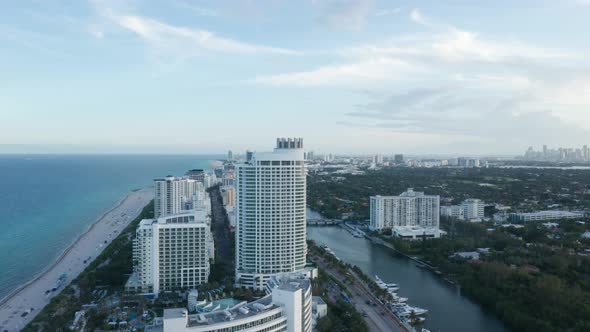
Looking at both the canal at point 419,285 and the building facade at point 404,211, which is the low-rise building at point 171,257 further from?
the building facade at point 404,211

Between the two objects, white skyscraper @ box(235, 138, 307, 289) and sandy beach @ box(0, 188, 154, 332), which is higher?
white skyscraper @ box(235, 138, 307, 289)

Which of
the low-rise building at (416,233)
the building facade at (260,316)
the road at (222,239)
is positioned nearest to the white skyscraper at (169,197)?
the road at (222,239)

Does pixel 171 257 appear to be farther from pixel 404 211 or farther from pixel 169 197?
pixel 404 211

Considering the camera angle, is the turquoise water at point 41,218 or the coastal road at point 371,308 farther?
the turquoise water at point 41,218

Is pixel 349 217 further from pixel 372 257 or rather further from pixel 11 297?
pixel 11 297

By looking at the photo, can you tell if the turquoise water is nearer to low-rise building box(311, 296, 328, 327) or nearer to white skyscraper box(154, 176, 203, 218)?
white skyscraper box(154, 176, 203, 218)

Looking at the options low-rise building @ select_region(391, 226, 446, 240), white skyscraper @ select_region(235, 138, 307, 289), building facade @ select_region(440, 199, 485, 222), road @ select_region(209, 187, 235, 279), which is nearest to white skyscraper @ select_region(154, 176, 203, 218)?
road @ select_region(209, 187, 235, 279)
